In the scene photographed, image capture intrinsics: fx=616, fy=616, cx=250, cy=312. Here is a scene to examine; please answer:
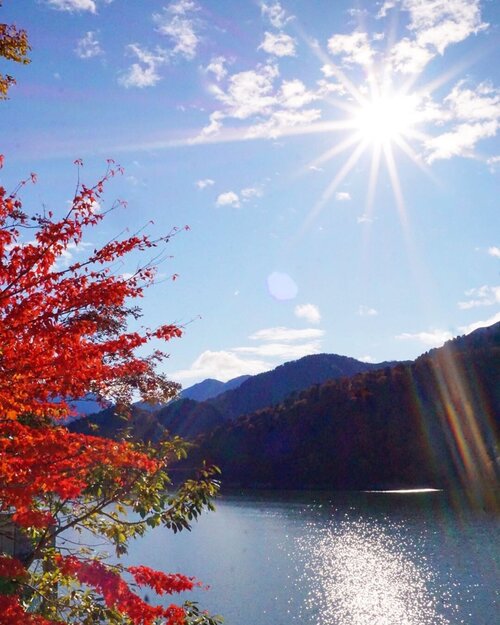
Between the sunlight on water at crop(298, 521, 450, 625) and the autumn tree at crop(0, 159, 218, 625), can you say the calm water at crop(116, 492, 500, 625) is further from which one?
the autumn tree at crop(0, 159, 218, 625)

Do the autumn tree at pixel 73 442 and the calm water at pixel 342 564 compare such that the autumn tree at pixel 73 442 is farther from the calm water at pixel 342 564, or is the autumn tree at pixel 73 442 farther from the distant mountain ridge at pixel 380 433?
the distant mountain ridge at pixel 380 433

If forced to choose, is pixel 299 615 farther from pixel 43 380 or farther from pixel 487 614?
pixel 43 380

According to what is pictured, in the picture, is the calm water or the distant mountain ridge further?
the distant mountain ridge

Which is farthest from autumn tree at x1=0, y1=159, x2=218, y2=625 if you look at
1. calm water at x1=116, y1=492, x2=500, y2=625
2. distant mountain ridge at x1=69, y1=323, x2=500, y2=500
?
distant mountain ridge at x1=69, y1=323, x2=500, y2=500

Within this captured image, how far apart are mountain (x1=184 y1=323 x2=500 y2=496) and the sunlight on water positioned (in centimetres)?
6060

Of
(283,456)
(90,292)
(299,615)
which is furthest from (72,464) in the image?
(283,456)

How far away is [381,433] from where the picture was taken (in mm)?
115125

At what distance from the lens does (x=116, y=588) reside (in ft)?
22.1

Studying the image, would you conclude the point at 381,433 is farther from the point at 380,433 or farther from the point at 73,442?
the point at 73,442

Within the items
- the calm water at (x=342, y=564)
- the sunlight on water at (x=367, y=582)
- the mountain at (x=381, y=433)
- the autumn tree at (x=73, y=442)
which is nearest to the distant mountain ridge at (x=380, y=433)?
the mountain at (x=381, y=433)

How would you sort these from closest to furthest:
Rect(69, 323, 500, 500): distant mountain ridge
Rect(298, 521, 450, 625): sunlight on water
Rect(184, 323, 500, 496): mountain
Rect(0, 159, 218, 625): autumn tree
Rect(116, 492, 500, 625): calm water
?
1. Rect(0, 159, 218, 625): autumn tree
2. Rect(298, 521, 450, 625): sunlight on water
3. Rect(116, 492, 500, 625): calm water
4. Rect(69, 323, 500, 500): distant mountain ridge
5. Rect(184, 323, 500, 496): mountain

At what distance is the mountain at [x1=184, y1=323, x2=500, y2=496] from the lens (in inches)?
4190

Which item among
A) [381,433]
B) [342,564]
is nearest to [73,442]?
[342,564]

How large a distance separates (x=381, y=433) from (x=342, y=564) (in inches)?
3151
